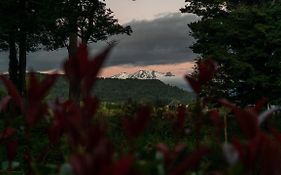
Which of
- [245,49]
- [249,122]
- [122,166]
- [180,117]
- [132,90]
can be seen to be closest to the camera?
[122,166]

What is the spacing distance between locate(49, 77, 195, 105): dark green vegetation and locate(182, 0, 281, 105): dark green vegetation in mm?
18637

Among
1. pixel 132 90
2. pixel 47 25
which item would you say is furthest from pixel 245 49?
pixel 132 90

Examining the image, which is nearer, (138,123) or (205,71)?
(138,123)

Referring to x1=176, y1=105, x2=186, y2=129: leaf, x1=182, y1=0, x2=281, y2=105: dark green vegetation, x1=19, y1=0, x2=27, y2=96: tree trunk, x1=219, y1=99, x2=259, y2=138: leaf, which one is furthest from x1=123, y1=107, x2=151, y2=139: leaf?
x1=182, y1=0, x2=281, y2=105: dark green vegetation

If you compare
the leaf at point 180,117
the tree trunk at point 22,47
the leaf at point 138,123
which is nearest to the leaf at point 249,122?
the leaf at point 138,123

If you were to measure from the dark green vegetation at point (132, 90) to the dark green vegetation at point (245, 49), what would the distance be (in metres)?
18.6

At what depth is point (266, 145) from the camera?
1.35m

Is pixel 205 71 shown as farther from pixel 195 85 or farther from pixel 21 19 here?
pixel 21 19

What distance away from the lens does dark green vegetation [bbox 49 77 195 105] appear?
4575 centimetres

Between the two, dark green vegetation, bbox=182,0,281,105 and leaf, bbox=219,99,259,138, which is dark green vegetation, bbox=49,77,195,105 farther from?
leaf, bbox=219,99,259,138

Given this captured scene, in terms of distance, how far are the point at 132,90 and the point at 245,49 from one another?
2532cm

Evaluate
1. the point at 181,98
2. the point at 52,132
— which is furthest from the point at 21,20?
the point at 181,98

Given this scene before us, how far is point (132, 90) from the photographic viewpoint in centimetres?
4981

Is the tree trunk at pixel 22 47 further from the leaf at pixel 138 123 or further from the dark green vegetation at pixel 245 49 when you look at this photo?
the leaf at pixel 138 123
